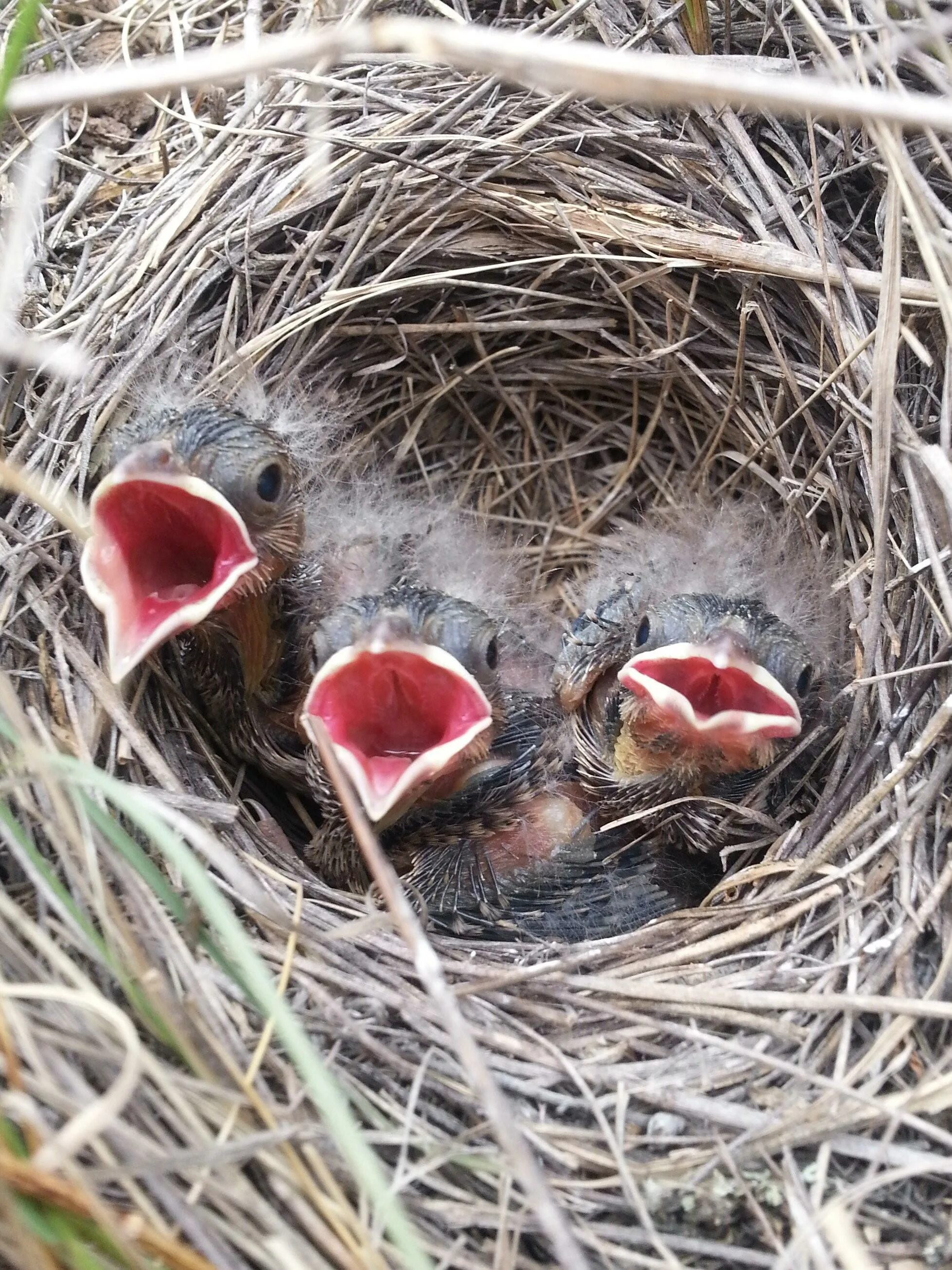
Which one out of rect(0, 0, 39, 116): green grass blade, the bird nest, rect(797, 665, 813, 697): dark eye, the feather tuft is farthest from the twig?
the feather tuft

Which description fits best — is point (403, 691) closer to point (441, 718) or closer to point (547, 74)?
point (441, 718)

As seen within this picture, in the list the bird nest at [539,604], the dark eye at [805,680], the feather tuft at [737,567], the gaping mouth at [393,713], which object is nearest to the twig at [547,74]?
the bird nest at [539,604]

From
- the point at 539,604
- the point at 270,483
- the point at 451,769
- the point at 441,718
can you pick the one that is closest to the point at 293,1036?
the point at 441,718

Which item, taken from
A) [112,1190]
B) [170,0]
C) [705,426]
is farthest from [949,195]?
[112,1190]

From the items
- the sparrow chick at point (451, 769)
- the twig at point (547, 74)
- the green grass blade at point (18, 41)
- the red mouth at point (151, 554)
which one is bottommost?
the sparrow chick at point (451, 769)

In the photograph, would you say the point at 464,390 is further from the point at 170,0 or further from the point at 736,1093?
the point at 736,1093

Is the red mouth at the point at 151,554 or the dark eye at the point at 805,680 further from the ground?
the red mouth at the point at 151,554

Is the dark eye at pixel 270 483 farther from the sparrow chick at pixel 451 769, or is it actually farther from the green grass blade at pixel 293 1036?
the green grass blade at pixel 293 1036
